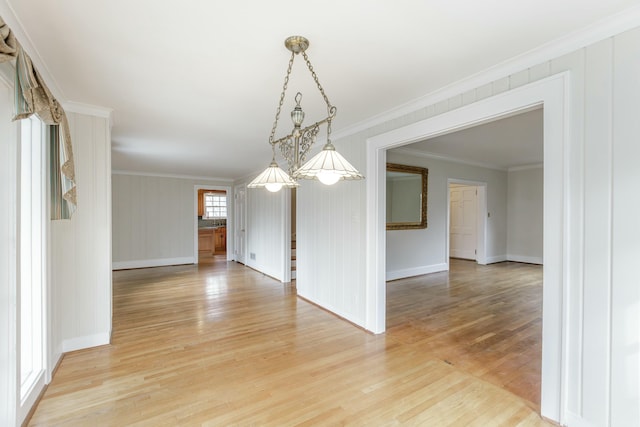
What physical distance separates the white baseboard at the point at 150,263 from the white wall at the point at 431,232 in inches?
203

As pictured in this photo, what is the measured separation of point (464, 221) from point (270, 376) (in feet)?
23.6

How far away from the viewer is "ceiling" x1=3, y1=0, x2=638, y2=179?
1.51m

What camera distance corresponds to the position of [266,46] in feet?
6.04

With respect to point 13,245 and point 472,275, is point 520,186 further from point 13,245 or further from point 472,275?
point 13,245

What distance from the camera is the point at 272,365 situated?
8.40 feet

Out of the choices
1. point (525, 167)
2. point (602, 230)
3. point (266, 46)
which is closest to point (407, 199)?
point (525, 167)

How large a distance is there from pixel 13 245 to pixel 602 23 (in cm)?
341

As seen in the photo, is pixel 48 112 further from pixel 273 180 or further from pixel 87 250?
pixel 87 250

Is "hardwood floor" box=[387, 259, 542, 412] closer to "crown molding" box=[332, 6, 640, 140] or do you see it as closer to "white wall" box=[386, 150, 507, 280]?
"white wall" box=[386, 150, 507, 280]

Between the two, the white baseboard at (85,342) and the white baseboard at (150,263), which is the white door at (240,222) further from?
the white baseboard at (85,342)

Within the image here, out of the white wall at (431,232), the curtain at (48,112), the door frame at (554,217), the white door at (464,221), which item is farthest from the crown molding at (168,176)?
the door frame at (554,217)

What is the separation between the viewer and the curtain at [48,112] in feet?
4.37

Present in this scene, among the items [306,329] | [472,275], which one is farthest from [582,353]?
[472,275]

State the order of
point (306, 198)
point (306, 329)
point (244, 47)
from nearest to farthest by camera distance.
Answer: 1. point (244, 47)
2. point (306, 329)
3. point (306, 198)
